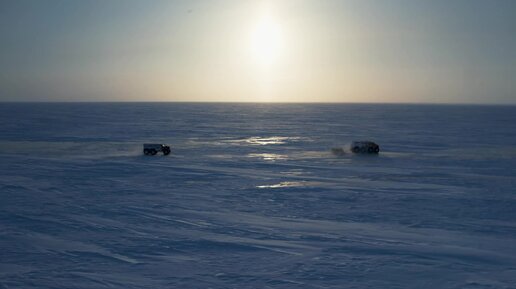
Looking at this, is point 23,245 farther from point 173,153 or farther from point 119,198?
point 173,153

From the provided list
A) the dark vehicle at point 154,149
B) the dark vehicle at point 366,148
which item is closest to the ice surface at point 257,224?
the dark vehicle at point 154,149

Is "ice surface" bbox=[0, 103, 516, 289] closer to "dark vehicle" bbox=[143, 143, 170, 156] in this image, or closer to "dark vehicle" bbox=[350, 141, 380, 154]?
"dark vehicle" bbox=[143, 143, 170, 156]

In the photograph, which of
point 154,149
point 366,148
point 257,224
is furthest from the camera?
point 366,148

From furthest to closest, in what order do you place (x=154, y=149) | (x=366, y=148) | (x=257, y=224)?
(x=366, y=148)
(x=154, y=149)
(x=257, y=224)

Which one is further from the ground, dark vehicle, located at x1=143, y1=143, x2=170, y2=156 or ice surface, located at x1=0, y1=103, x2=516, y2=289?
dark vehicle, located at x1=143, y1=143, x2=170, y2=156

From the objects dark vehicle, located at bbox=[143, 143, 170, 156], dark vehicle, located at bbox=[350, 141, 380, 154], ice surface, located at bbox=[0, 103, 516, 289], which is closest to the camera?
ice surface, located at bbox=[0, 103, 516, 289]

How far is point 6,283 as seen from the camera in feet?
45.9

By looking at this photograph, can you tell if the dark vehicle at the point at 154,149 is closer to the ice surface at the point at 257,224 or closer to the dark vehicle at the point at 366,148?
the ice surface at the point at 257,224

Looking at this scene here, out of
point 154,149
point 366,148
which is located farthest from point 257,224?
point 366,148

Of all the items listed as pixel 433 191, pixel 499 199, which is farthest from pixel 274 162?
pixel 499 199

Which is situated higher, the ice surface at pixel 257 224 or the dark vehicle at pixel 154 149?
the dark vehicle at pixel 154 149

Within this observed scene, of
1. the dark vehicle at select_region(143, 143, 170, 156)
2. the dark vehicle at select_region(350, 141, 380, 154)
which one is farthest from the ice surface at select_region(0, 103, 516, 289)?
the dark vehicle at select_region(350, 141, 380, 154)

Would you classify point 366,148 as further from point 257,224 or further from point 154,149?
point 257,224

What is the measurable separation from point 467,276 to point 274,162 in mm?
27085
